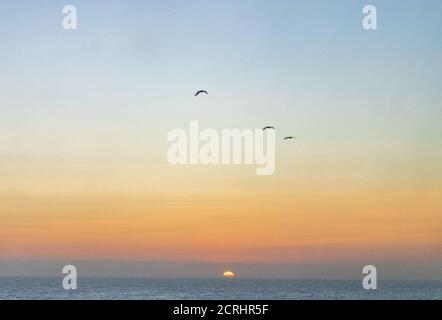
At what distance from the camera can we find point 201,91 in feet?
138
